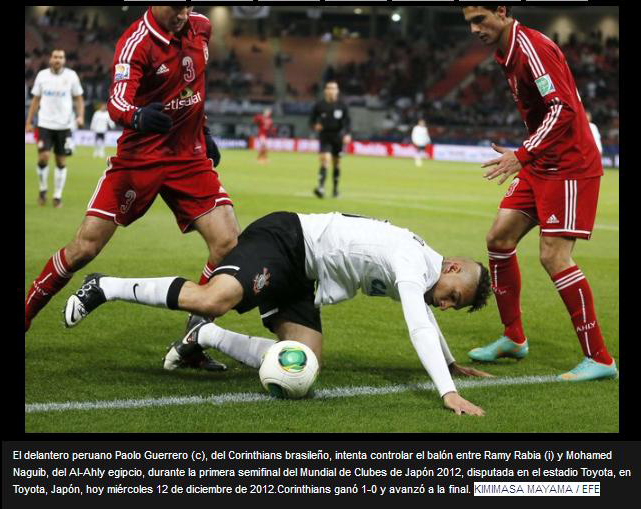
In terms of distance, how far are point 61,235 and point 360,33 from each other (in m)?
53.9

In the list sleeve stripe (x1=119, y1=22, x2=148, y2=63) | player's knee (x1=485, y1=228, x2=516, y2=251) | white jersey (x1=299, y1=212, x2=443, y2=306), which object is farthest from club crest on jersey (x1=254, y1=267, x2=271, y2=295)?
player's knee (x1=485, y1=228, x2=516, y2=251)

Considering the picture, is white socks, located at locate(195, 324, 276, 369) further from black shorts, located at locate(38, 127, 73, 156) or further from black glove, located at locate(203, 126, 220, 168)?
black shorts, located at locate(38, 127, 73, 156)

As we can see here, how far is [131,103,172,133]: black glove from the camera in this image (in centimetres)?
611

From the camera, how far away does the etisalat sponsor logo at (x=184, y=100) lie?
673cm

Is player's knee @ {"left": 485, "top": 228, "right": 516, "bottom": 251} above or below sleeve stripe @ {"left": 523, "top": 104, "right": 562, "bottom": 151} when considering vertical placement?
below

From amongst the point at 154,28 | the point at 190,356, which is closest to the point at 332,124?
the point at 154,28

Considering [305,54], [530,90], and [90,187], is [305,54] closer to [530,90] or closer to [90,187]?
[90,187]

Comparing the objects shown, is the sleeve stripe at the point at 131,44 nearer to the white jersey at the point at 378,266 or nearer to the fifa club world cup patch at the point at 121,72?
the fifa club world cup patch at the point at 121,72

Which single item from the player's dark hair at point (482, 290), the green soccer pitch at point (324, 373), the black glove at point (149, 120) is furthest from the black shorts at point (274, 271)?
the player's dark hair at point (482, 290)

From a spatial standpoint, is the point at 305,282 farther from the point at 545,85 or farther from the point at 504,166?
the point at 545,85

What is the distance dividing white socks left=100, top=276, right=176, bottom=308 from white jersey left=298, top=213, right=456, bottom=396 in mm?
935

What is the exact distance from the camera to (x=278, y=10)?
61.8 meters

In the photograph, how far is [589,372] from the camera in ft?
20.9

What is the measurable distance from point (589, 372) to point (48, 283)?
12.7ft
